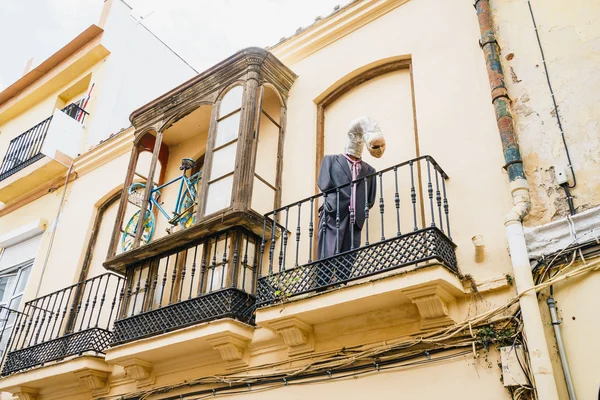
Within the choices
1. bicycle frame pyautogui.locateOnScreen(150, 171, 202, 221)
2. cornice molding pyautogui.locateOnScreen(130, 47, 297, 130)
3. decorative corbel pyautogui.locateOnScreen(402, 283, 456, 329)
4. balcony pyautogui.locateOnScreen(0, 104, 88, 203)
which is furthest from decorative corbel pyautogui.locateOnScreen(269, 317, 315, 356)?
balcony pyautogui.locateOnScreen(0, 104, 88, 203)

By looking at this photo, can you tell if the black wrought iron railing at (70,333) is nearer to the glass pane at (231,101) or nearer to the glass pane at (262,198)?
the glass pane at (262,198)

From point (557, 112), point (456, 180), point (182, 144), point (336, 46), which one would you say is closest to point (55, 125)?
point (182, 144)

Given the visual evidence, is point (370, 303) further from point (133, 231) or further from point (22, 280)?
point (22, 280)

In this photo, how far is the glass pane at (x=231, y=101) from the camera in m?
7.21

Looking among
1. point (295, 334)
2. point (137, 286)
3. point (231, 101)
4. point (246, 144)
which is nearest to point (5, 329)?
point (137, 286)

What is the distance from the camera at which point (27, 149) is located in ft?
37.3

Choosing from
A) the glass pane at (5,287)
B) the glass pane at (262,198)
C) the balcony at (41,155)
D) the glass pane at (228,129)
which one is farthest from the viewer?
the balcony at (41,155)

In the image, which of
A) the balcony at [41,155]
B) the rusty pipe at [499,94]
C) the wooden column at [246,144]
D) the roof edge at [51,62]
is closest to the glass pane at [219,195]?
the wooden column at [246,144]

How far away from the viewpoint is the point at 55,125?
11.1 m

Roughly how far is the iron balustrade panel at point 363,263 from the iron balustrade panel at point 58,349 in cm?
283

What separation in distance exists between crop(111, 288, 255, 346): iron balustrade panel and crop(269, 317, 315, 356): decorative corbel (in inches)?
24.2

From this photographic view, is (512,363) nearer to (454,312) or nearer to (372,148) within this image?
(454,312)

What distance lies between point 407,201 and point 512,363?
2.08 meters

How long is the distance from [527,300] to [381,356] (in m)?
1.33
